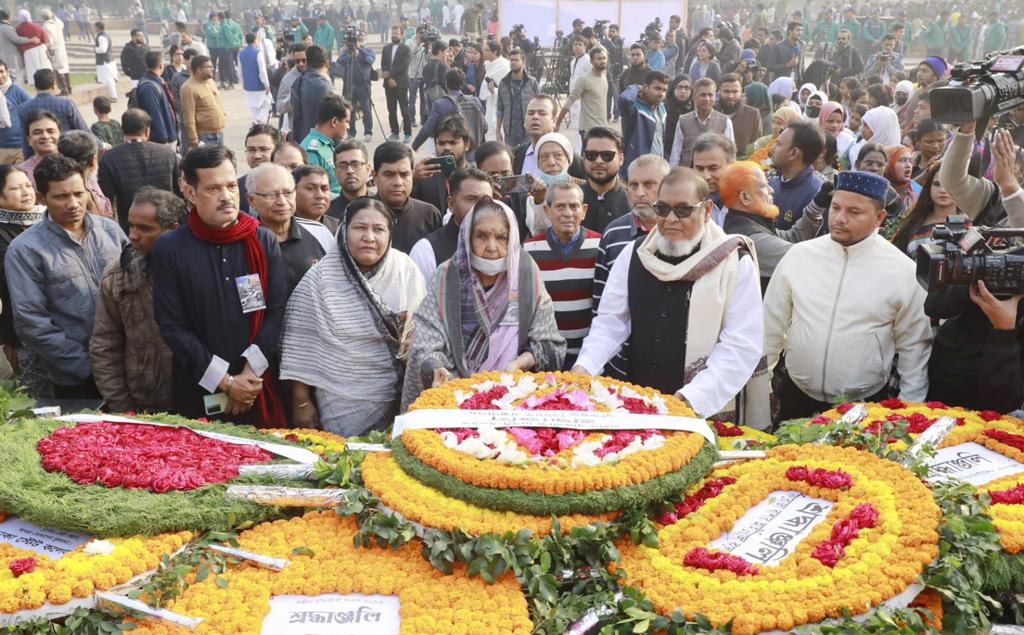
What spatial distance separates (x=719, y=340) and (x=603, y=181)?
86.8 inches

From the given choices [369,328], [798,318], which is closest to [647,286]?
[798,318]

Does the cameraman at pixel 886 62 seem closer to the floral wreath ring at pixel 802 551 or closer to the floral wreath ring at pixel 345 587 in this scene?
the floral wreath ring at pixel 802 551

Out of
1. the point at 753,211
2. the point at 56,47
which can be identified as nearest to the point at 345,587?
the point at 753,211

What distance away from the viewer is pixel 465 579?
2.93 metres

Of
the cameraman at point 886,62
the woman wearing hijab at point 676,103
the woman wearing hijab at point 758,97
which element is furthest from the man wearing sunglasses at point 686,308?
the cameraman at point 886,62

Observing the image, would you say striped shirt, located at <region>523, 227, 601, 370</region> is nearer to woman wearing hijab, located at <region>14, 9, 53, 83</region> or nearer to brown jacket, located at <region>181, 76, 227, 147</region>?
brown jacket, located at <region>181, 76, 227, 147</region>

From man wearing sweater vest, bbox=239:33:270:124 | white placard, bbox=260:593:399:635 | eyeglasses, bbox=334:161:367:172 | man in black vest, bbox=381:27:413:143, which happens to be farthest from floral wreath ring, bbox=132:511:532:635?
man in black vest, bbox=381:27:413:143

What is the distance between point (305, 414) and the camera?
4.64 metres

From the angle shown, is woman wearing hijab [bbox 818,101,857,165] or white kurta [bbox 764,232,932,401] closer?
white kurta [bbox 764,232,932,401]

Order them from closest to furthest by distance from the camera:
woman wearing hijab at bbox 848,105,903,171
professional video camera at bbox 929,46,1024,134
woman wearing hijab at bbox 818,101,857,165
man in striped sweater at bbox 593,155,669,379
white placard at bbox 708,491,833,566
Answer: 1. white placard at bbox 708,491,833,566
2. professional video camera at bbox 929,46,1024,134
3. man in striped sweater at bbox 593,155,669,379
4. woman wearing hijab at bbox 848,105,903,171
5. woman wearing hijab at bbox 818,101,857,165

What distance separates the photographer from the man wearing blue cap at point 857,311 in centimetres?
423

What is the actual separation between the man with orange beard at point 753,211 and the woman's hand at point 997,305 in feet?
4.65

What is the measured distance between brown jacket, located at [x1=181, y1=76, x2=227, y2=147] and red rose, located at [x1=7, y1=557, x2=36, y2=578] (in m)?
9.10

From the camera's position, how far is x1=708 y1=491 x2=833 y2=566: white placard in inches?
120
